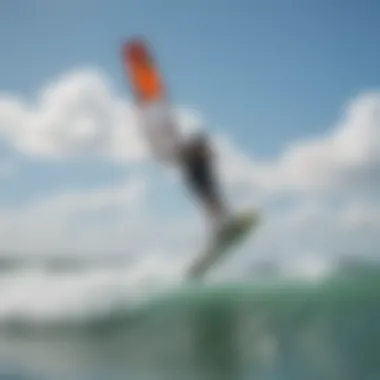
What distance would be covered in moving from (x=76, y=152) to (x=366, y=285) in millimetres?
765

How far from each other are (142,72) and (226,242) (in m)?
0.45

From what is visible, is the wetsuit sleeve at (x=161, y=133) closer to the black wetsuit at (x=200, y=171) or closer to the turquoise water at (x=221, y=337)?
the black wetsuit at (x=200, y=171)

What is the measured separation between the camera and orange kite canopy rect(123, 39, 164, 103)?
1910 mm

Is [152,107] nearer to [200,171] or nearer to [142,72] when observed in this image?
[142,72]

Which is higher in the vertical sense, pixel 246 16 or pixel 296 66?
pixel 246 16

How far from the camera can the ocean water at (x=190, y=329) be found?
1881mm

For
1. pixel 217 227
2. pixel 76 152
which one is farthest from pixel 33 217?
pixel 217 227

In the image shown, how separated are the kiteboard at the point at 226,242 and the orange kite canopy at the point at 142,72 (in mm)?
354

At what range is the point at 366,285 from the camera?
6.25 feet

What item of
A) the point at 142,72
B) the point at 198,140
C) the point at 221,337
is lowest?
the point at 221,337

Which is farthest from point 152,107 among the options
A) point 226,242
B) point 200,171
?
point 226,242

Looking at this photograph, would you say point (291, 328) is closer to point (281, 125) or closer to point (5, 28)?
point (281, 125)

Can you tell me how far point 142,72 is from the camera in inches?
75.2

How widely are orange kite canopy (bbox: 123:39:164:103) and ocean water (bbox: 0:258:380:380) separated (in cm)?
43
